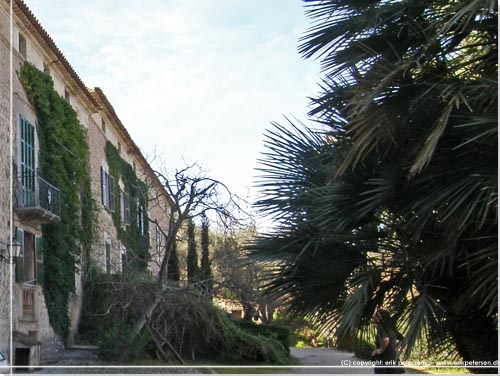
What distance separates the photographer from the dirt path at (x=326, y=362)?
488 inches

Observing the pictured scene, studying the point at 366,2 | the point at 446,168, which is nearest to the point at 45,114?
the point at 366,2

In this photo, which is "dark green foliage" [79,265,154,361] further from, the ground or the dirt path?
the dirt path

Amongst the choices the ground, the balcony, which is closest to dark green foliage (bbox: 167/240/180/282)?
the ground

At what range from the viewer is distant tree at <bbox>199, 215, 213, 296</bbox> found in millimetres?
15339

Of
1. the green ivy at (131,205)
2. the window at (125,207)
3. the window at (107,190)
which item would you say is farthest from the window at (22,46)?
the window at (125,207)

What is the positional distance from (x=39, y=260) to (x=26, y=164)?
1.88m

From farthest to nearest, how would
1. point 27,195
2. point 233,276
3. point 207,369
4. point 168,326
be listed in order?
point 233,276 → point 168,326 → point 207,369 → point 27,195

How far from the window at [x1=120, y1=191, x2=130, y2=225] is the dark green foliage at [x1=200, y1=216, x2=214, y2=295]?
3.22m

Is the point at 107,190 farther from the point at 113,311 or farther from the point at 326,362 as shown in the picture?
the point at 326,362

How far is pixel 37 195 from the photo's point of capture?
13938 mm

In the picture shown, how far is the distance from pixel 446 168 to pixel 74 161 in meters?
11.6

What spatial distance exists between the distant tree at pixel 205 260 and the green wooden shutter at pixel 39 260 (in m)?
3.12

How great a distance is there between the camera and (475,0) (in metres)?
5.48

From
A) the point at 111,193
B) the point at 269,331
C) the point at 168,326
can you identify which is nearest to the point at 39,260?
the point at 168,326
